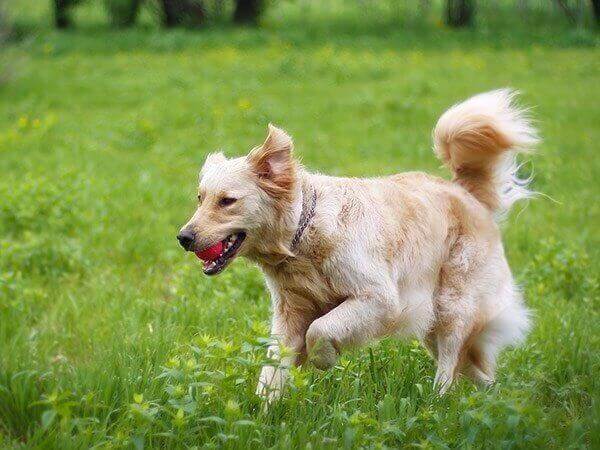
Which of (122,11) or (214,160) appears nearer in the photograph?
(214,160)

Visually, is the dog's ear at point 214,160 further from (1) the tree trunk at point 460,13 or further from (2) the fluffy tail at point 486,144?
(1) the tree trunk at point 460,13

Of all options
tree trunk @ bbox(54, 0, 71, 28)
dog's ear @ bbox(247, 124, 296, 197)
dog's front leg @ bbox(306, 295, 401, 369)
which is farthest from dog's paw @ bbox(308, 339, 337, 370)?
tree trunk @ bbox(54, 0, 71, 28)

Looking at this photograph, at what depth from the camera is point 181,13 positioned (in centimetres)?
2634

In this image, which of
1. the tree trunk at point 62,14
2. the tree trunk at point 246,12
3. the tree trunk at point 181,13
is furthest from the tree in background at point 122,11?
the tree trunk at point 246,12

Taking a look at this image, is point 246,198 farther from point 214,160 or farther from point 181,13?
point 181,13

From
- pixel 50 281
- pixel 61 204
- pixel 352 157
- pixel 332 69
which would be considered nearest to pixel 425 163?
pixel 352 157

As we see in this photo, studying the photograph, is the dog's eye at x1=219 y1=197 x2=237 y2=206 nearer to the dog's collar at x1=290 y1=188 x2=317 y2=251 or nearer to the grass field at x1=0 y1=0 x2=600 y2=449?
the dog's collar at x1=290 y1=188 x2=317 y2=251

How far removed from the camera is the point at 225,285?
259 inches

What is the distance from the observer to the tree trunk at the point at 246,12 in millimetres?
27266

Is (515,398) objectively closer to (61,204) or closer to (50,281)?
(50,281)

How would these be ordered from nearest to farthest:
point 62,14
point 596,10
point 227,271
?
point 227,271, point 62,14, point 596,10

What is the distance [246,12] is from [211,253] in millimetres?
24256

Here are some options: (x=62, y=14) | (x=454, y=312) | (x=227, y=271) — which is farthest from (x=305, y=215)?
(x=62, y=14)

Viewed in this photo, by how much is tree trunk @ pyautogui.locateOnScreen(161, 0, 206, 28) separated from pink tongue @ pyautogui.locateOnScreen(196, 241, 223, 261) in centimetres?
2303
